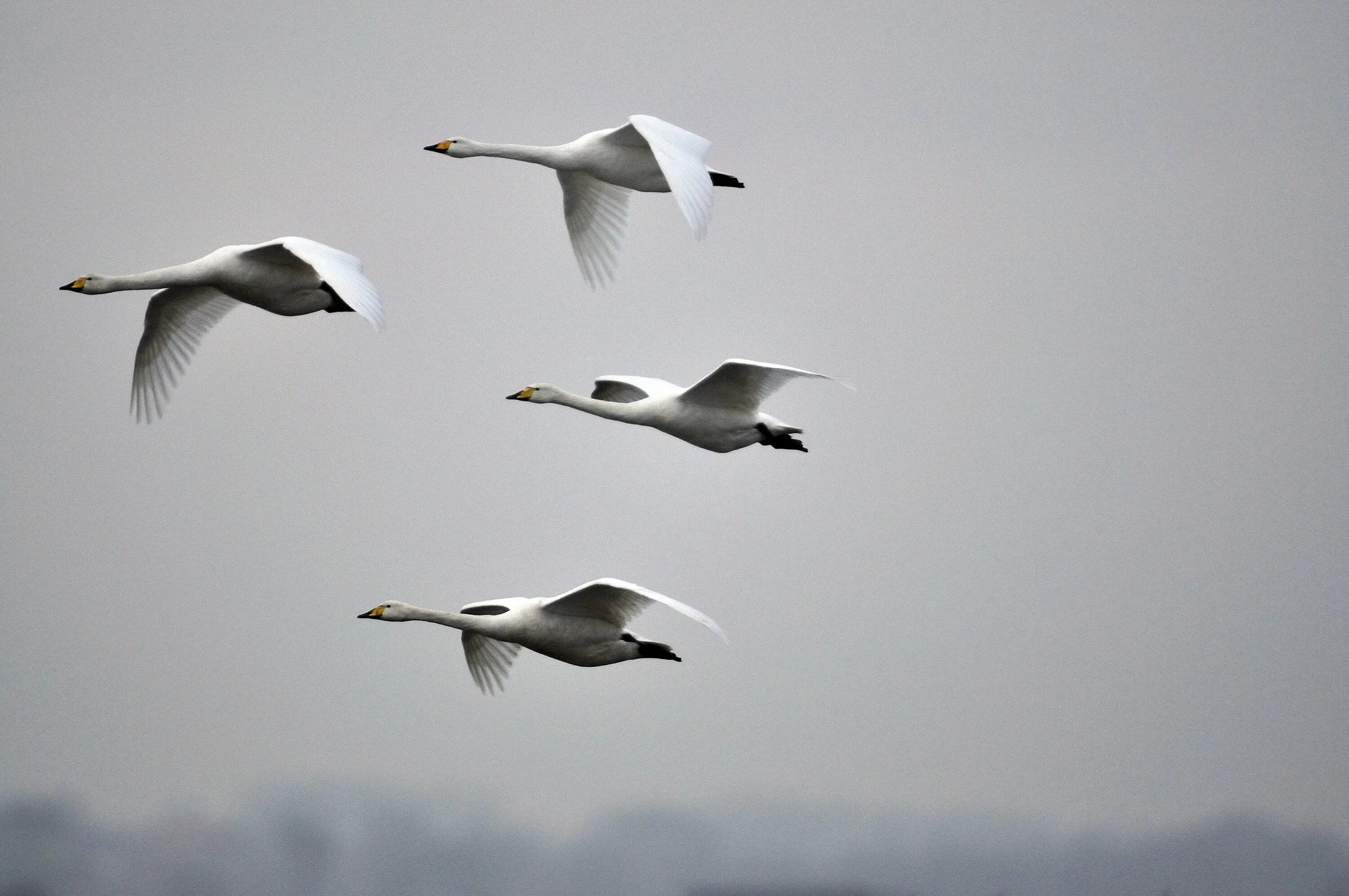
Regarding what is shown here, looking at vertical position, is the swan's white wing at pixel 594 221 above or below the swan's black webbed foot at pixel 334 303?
above

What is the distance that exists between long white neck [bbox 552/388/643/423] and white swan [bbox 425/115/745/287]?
4.45 feet

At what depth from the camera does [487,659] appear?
17.8m

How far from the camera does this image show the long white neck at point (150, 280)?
54.1ft

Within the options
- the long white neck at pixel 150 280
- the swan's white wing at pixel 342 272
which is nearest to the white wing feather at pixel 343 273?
the swan's white wing at pixel 342 272

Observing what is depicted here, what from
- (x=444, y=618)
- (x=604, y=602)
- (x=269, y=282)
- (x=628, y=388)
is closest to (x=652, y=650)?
(x=604, y=602)

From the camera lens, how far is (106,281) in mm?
17422

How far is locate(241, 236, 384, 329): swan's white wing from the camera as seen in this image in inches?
564

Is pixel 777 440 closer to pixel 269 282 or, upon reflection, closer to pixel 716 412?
pixel 716 412

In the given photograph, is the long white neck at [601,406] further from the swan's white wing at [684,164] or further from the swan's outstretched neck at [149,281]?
the swan's outstretched neck at [149,281]

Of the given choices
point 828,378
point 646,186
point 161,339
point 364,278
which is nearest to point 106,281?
point 161,339

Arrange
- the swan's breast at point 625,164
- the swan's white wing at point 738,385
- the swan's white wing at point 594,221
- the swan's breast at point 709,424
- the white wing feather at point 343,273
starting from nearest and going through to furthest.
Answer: the white wing feather at point 343,273
the swan's white wing at point 738,385
the swan's breast at point 709,424
the swan's breast at point 625,164
the swan's white wing at point 594,221

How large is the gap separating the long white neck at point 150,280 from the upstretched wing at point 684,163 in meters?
3.47

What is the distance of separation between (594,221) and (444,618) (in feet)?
13.1

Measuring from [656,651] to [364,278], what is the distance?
3696 mm
